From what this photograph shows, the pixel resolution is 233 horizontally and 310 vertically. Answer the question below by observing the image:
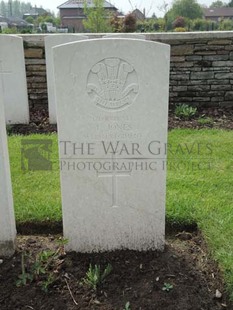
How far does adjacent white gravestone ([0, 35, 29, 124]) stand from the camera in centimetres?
505

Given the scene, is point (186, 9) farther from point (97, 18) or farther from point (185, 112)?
point (185, 112)

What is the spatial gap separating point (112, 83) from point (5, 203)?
1.04m

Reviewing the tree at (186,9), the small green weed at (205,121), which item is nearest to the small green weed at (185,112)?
the small green weed at (205,121)

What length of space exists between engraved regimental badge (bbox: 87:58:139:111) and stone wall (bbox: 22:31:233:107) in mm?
3909

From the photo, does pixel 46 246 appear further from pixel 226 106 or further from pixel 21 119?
pixel 226 106

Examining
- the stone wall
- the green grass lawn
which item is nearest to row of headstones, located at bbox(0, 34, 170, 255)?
the green grass lawn

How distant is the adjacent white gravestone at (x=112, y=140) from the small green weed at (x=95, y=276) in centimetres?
28

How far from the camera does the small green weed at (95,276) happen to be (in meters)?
2.22

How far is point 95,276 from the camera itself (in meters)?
2.21

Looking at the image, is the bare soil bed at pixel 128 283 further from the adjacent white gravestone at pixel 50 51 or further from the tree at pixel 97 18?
the tree at pixel 97 18

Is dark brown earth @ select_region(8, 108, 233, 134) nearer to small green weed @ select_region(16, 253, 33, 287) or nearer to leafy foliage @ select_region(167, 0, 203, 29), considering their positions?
small green weed @ select_region(16, 253, 33, 287)

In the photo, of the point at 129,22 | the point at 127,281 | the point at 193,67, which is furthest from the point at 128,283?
the point at 129,22

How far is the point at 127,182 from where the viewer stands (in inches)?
96.0

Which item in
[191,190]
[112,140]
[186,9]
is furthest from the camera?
[186,9]
